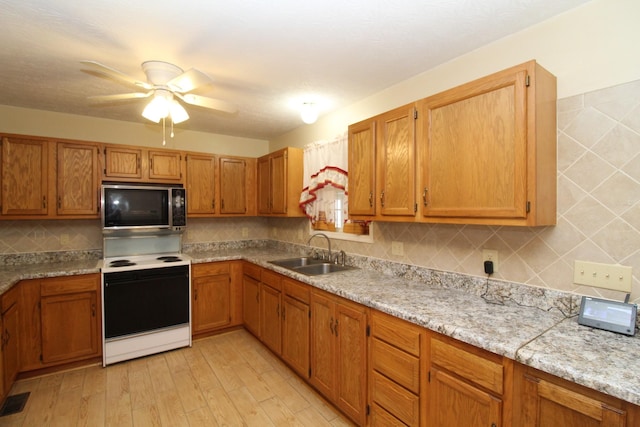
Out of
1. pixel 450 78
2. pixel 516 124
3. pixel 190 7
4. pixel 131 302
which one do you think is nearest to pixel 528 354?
pixel 516 124

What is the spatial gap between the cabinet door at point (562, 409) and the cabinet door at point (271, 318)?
1.98 meters

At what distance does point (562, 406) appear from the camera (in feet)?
3.51

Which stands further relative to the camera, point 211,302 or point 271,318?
point 211,302

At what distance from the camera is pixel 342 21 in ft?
5.30

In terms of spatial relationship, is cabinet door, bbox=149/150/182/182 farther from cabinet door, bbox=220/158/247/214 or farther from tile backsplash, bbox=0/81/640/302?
tile backsplash, bbox=0/81/640/302

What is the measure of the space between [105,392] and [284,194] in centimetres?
230

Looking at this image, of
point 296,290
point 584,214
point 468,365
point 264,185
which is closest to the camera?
point 468,365

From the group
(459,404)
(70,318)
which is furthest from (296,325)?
(70,318)

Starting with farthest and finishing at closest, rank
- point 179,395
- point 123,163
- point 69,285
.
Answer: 1. point 123,163
2. point 69,285
3. point 179,395

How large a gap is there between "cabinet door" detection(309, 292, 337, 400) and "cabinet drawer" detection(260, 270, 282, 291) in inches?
21.8

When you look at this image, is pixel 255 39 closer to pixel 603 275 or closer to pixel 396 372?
pixel 396 372

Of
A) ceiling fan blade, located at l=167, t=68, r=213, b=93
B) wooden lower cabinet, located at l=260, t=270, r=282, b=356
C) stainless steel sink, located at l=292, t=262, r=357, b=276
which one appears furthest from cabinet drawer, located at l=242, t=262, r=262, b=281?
ceiling fan blade, located at l=167, t=68, r=213, b=93

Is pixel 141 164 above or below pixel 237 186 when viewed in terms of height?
above

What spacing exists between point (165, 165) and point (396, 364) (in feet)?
10.1
